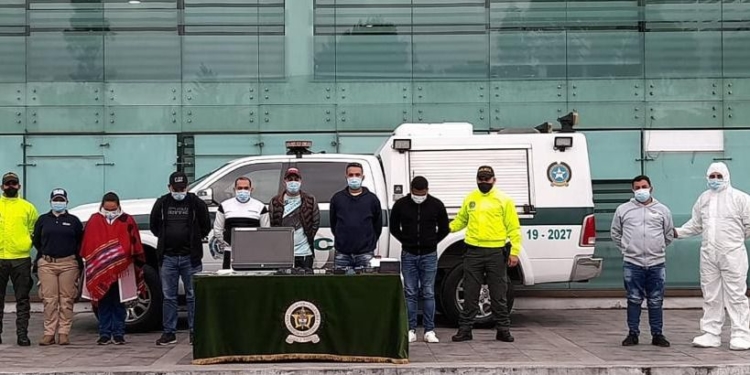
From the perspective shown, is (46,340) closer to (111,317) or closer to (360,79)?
(111,317)

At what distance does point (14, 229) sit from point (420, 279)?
454 cm

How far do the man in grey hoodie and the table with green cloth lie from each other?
2.84m

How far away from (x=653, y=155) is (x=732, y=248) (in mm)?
4642

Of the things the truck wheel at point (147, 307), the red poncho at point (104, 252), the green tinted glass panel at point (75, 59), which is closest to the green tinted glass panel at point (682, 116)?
the truck wheel at point (147, 307)

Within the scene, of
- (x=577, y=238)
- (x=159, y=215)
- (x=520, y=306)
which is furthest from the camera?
(x=520, y=306)

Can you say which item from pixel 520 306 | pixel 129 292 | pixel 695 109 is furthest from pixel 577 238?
pixel 129 292

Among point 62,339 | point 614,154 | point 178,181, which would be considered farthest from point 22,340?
point 614,154

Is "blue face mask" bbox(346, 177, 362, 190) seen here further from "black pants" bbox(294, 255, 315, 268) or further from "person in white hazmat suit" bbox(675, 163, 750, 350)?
"person in white hazmat suit" bbox(675, 163, 750, 350)

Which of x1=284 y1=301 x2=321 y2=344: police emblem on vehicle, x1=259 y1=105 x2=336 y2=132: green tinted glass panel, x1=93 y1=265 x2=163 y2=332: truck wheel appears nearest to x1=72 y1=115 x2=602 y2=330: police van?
x1=93 y1=265 x2=163 y2=332: truck wheel

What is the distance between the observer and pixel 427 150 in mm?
11711

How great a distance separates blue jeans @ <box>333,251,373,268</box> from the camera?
10219 millimetres

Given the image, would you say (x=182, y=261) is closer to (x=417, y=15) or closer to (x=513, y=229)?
(x=513, y=229)

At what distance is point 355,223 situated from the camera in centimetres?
1016

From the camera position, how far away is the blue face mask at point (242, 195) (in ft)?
33.7
